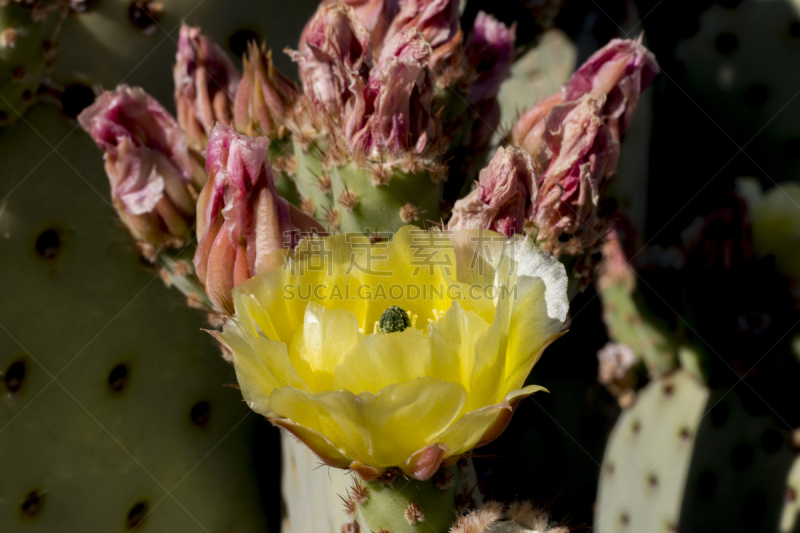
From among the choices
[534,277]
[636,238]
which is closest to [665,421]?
[636,238]

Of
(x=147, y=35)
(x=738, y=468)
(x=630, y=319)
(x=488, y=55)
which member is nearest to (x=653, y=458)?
(x=738, y=468)

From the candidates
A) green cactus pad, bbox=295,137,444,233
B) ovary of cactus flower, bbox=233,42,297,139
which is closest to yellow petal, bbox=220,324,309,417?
A: green cactus pad, bbox=295,137,444,233

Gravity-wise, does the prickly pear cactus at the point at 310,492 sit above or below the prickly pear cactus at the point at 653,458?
above

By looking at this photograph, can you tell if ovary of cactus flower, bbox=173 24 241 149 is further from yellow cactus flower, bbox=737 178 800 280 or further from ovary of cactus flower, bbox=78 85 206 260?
yellow cactus flower, bbox=737 178 800 280

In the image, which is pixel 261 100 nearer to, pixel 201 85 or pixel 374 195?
pixel 201 85

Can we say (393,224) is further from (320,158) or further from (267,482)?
(267,482)

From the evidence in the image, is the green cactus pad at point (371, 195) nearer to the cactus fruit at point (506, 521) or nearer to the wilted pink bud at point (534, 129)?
the wilted pink bud at point (534, 129)

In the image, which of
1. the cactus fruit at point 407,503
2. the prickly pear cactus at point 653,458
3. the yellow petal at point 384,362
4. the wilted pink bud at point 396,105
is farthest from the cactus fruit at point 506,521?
the prickly pear cactus at point 653,458
